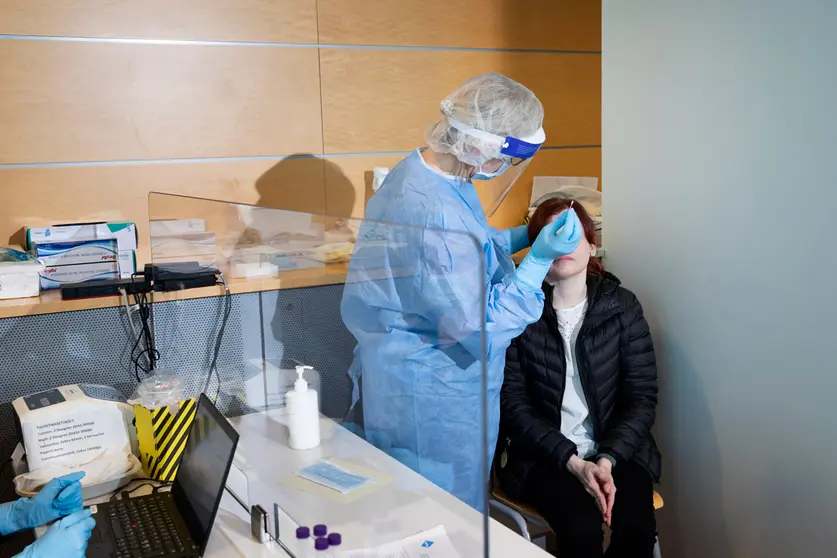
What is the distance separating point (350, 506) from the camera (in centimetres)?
130

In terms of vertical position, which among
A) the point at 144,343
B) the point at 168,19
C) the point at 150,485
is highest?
the point at 168,19

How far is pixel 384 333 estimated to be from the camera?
1.36 metres

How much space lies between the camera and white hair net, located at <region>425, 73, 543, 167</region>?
6.26 feet

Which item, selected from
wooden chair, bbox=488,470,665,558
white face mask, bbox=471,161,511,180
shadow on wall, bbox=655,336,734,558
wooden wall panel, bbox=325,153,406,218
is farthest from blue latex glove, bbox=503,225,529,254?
wooden wall panel, bbox=325,153,406,218

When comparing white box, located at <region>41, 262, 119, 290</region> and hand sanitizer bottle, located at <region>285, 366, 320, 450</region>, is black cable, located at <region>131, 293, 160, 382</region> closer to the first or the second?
white box, located at <region>41, 262, 119, 290</region>

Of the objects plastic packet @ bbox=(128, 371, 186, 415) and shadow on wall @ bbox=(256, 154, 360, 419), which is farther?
plastic packet @ bbox=(128, 371, 186, 415)

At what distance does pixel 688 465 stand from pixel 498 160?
3.29ft

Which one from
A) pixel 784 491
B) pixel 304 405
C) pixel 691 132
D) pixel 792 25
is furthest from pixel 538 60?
pixel 304 405

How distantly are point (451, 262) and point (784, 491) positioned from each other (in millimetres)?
1321

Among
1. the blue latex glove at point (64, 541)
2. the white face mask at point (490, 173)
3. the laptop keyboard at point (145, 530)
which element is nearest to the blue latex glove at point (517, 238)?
the white face mask at point (490, 173)

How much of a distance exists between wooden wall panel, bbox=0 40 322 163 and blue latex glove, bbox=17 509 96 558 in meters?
1.47

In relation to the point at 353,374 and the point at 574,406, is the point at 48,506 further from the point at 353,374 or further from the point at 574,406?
the point at 574,406

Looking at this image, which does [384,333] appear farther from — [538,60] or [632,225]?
[538,60]

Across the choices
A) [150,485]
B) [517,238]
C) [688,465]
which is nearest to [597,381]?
[688,465]
